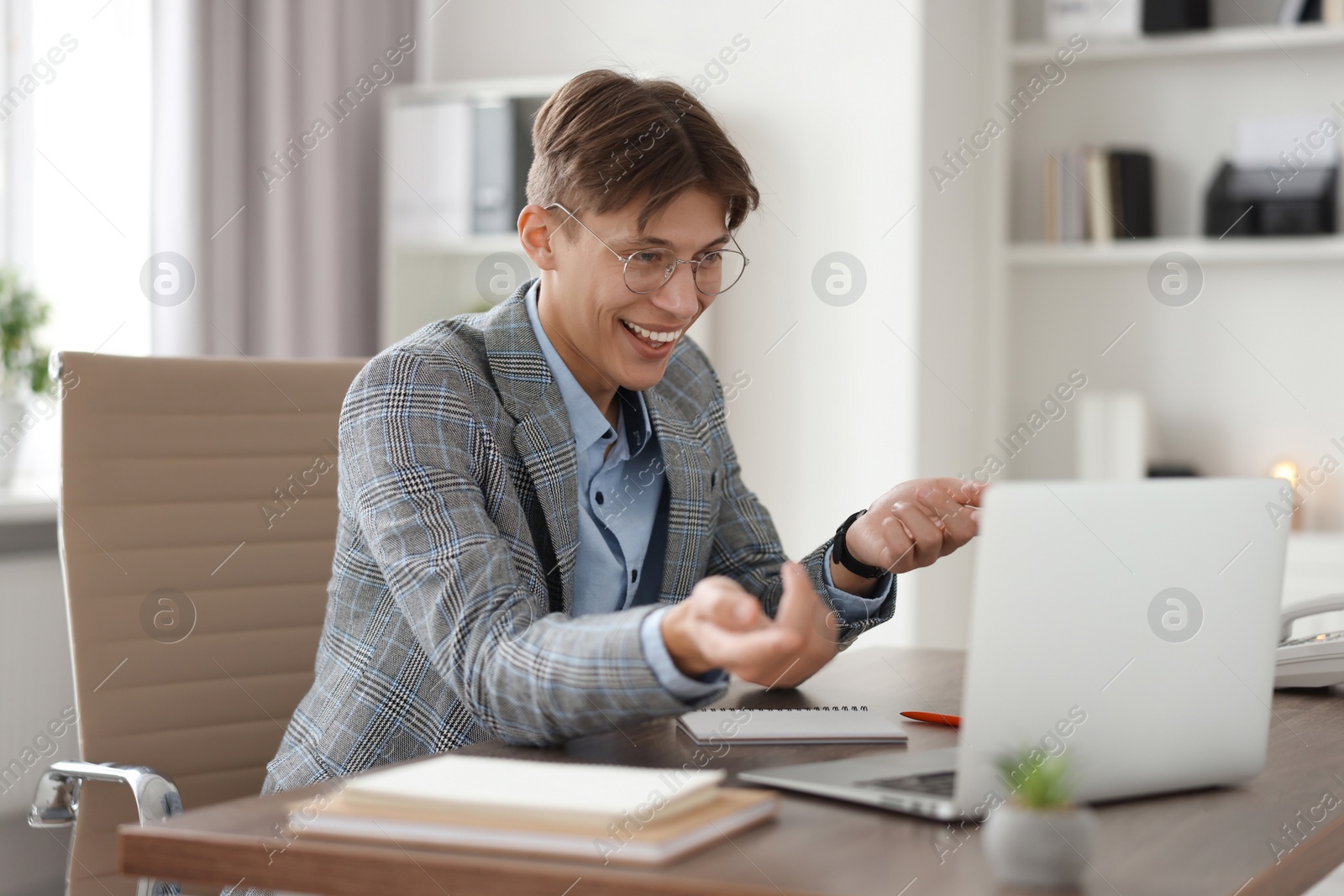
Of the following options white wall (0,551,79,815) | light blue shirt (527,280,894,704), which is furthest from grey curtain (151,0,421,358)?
light blue shirt (527,280,894,704)

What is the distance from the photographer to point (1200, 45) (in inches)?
130

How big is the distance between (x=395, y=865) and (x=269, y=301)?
253 cm

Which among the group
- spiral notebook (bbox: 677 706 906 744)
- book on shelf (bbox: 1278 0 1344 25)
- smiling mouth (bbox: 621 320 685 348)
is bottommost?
spiral notebook (bbox: 677 706 906 744)

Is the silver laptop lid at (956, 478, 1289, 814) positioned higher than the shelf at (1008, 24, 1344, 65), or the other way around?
the shelf at (1008, 24, 1344, 65)

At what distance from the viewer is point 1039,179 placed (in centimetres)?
358

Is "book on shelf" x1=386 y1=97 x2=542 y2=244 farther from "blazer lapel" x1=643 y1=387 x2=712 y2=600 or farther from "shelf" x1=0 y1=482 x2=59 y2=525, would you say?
"blazer lapel" x1=643 y1=387 x2=712 y2=600

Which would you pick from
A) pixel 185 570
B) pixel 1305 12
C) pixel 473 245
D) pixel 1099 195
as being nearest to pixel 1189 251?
pixel 1099 195

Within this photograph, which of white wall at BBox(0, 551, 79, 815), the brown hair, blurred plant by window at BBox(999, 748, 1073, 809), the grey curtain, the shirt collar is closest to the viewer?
blurred plant by window at BBox(999, 748, 1073, 809)

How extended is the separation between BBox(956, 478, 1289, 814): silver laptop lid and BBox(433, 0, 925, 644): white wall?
7.10 ft

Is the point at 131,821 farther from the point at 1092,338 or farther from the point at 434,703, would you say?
the point at 1092,338

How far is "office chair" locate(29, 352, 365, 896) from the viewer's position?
1.42 metres

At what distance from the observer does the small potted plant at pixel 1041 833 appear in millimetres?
710

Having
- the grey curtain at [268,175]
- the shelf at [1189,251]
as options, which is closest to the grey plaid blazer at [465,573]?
the grey curtain at [268,175]

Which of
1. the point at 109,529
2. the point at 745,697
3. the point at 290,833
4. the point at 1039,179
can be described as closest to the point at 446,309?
the point at 1039,179
